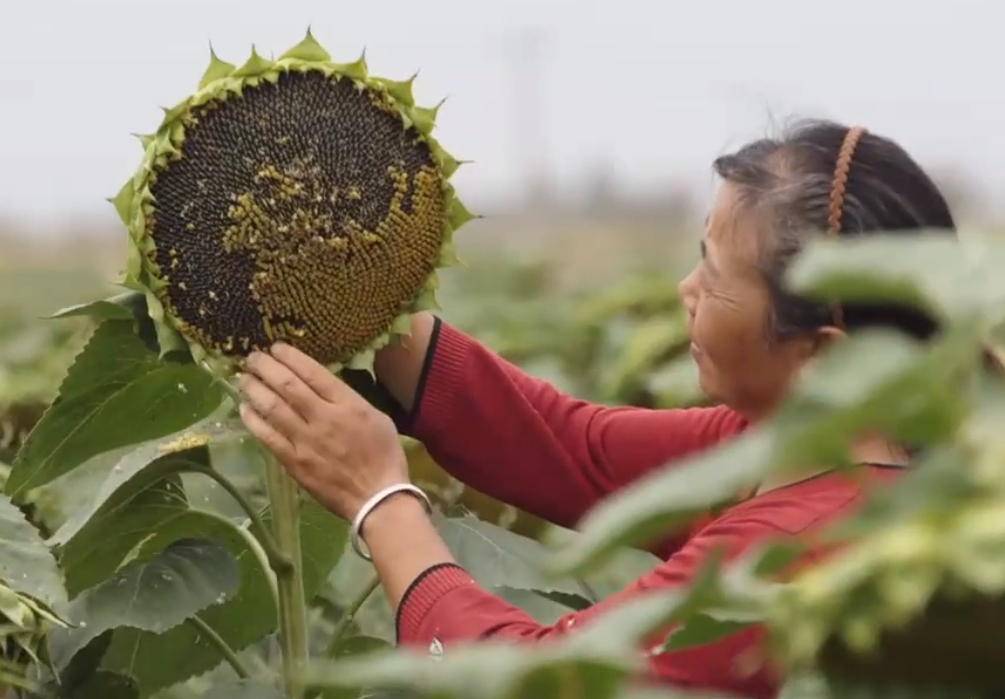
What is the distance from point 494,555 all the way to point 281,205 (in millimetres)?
540

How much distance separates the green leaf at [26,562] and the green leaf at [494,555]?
54 cm

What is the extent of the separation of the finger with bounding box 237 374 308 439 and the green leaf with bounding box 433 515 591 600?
36 cm

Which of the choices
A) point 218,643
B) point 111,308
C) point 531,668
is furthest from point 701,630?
point 218,643

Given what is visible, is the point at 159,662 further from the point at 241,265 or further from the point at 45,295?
the point at 45,295

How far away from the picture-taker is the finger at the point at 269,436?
5.73 ft

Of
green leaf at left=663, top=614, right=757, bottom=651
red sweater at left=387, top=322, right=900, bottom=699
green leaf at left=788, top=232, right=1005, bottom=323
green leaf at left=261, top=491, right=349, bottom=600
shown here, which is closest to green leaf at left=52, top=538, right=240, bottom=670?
green leaf at left=261, top=491, right=349, bottom=600

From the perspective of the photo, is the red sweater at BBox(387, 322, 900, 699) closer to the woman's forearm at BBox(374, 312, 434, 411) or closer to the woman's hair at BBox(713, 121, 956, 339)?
the woman's forearm at BBox(374, 312, 434, 411)

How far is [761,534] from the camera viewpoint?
151cm

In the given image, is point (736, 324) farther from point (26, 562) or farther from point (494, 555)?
point (26, 562)

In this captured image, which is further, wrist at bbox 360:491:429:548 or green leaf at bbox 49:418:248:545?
green leaf at bbox 49:418:248:545

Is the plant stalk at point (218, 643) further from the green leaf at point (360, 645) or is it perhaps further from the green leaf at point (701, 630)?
the green leaf at point (701, 630)

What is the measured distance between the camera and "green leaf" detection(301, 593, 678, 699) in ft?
2.31

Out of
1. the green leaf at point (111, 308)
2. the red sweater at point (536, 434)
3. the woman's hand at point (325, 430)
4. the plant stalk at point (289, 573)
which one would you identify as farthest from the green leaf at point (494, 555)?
the green leaf at point (111, 308)

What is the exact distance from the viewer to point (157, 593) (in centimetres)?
185
